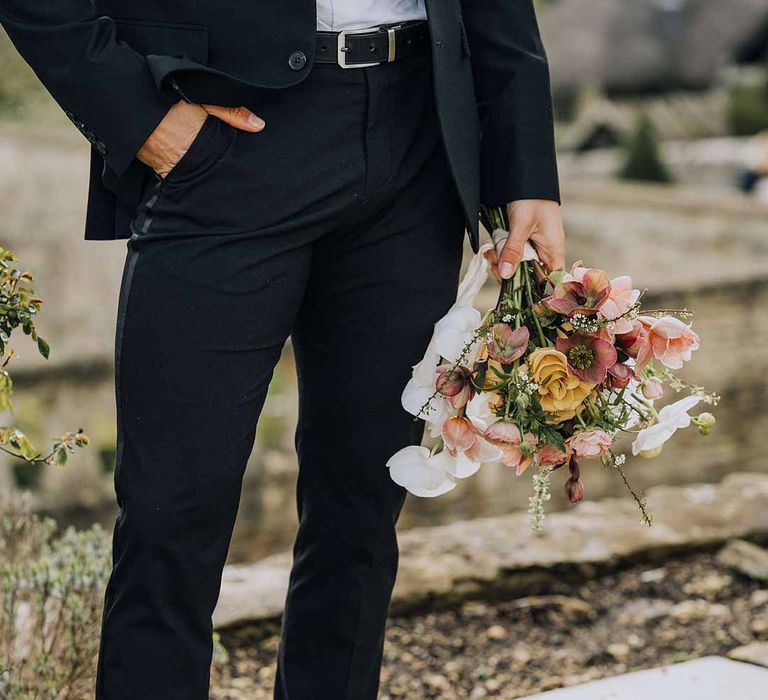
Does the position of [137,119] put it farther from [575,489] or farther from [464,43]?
[575,489]

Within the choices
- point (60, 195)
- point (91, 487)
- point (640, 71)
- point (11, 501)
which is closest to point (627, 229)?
point (60, 195)

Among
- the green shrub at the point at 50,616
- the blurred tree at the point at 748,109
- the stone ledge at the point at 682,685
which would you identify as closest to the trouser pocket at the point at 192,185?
the green shrub at the point at 50,616

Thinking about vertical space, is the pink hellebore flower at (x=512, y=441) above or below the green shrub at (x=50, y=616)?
above

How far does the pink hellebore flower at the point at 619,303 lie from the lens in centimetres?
193

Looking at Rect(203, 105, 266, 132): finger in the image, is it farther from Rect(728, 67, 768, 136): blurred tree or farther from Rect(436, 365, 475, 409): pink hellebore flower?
Rect(728, 67, 768, 136): blurred tree

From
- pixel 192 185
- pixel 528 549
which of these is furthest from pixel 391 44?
pixel 528 549

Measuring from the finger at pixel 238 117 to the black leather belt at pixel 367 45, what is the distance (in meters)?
0.14

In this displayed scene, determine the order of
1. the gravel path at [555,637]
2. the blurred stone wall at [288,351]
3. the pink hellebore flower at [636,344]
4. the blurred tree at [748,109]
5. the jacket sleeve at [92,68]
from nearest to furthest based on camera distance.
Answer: the jacket sleeve at [92,68], the pink hellebore flower at [636,344], the gravel path at [555,637], the blurred stone wall at [288,351], the blurred tree at [748,109]

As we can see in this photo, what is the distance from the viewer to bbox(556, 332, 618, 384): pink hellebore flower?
191 centimetres

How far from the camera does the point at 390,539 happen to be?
86.4 inches

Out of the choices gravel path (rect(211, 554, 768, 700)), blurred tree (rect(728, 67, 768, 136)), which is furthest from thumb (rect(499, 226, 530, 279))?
blurred tree (rect(728, 67, 768, 136))

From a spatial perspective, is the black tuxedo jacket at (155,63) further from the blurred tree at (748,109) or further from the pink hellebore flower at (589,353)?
the blurred tree at (748,109)

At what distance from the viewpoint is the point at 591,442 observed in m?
1.90

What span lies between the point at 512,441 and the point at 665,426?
10.7 inches
